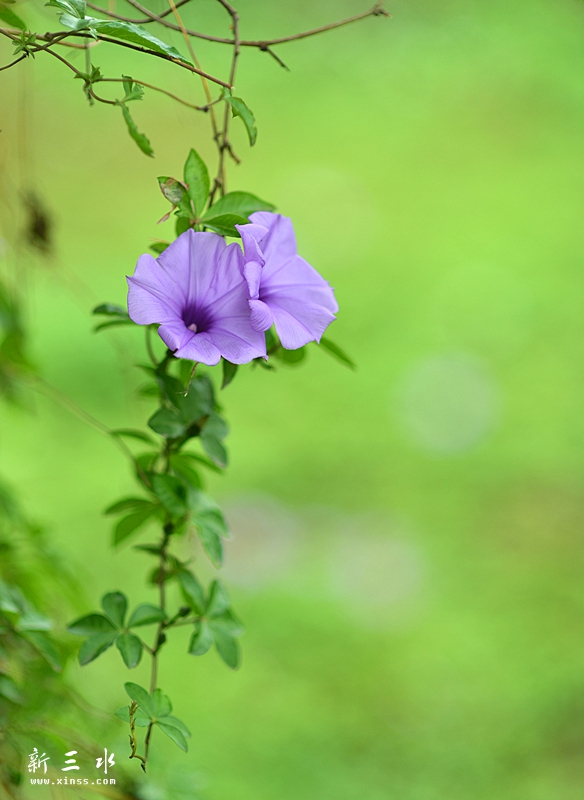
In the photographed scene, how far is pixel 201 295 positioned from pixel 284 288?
51 mm

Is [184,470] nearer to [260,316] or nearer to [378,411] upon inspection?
[260,316]

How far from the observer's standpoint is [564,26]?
4.01 meters

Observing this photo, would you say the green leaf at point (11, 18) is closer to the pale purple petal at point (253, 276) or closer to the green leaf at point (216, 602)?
the pale purple petal at point (253, 276)

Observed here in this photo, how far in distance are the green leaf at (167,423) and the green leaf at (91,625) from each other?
14 centimetres

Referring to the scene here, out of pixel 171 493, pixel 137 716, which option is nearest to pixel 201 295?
pixel 171 493

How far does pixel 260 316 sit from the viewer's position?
0.43 metres

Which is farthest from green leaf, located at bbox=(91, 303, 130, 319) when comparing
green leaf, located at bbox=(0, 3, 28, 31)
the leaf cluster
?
green leaf, located at bbox=(0, 3, 28, 31)

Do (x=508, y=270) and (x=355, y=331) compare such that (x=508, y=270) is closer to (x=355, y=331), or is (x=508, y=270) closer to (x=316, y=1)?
(x=355, y=331)

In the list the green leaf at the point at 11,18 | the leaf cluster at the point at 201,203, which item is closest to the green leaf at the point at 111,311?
the leaf cluster at the point at 201,203

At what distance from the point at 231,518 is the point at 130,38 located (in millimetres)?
1460

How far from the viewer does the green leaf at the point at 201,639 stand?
509mm

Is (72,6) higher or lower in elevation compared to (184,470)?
higher

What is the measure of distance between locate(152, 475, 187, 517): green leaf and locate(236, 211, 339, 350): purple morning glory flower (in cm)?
14

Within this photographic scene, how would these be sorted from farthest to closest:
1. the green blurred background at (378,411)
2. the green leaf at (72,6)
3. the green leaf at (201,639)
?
1. the green blurred background at (378,411)
2. the green leaf at (201,639)
3. the green leaf at (72,6)
